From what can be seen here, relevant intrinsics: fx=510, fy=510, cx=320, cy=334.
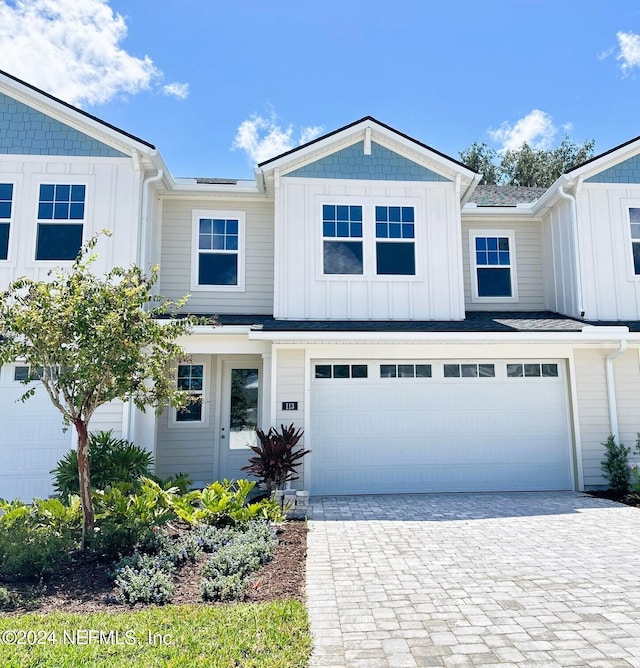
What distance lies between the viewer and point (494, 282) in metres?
12.0

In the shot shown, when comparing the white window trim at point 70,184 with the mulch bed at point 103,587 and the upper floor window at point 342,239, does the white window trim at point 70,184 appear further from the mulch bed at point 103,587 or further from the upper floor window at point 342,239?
the mulch bed at point 103,587

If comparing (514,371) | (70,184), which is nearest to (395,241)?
(514,371)

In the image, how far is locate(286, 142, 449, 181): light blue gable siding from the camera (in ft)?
34.3

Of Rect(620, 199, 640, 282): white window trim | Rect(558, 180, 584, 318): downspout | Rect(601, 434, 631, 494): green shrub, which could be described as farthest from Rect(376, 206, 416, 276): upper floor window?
Rect(601, 434, 631, 494): green shrub

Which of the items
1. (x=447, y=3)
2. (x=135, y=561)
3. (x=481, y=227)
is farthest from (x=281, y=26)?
(x=135, y=561)

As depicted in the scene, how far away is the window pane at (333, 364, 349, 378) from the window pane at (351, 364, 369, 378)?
11 cm

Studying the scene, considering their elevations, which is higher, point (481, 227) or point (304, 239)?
point (481, 227)

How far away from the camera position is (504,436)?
31.6ft

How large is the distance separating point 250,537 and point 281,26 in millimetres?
10080

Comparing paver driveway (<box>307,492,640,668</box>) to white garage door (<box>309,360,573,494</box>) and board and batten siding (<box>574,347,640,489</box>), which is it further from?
board and batten siding (<box>574,347,640,489</box>)

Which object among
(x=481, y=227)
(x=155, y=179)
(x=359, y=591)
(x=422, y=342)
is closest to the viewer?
(x=359, y=591)

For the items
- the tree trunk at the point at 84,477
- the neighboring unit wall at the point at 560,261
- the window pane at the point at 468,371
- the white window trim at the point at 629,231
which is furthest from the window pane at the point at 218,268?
the white window trim at the point at 629,231

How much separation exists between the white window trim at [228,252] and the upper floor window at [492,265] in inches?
209

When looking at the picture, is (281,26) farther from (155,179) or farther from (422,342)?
(422,342)
